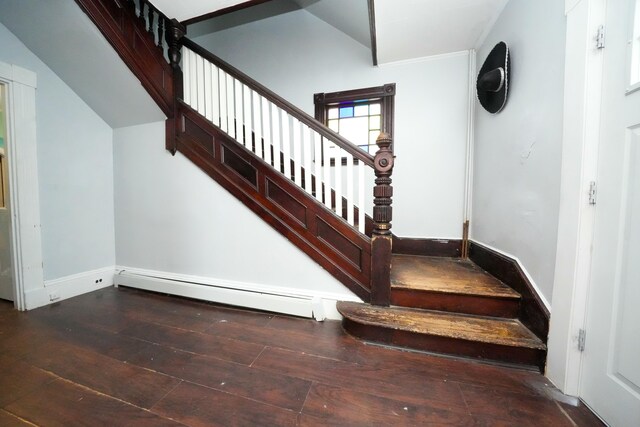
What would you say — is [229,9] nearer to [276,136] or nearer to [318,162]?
[276,136]

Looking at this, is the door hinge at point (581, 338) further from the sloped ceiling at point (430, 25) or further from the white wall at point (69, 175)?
the white wall at point (69, 175)

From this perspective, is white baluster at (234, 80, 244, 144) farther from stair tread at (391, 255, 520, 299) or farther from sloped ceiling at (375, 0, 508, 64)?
stair tread at (391, 255, 520, 299)

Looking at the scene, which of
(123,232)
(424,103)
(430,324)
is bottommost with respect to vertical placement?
(430,324)

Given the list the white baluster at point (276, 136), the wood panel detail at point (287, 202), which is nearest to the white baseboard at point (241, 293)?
the wood panel detail at point (287, 202)

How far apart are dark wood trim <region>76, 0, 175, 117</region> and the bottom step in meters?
2.64

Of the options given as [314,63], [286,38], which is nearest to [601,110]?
[314,63]

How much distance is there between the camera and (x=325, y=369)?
128 cm

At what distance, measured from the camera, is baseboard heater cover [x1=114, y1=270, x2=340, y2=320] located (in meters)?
1.82

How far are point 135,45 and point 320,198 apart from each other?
2.14 metres

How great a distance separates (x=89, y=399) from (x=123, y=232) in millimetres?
1949

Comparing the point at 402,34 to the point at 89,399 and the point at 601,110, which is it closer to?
the point at 601,110

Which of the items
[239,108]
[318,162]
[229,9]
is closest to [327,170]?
[318,162]

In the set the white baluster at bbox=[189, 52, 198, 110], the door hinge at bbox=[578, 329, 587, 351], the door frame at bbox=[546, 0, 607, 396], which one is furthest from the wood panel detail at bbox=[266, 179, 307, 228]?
the door hinge at bbox=[578, 329, 587, 351]

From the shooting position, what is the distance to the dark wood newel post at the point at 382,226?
1.61 metres
